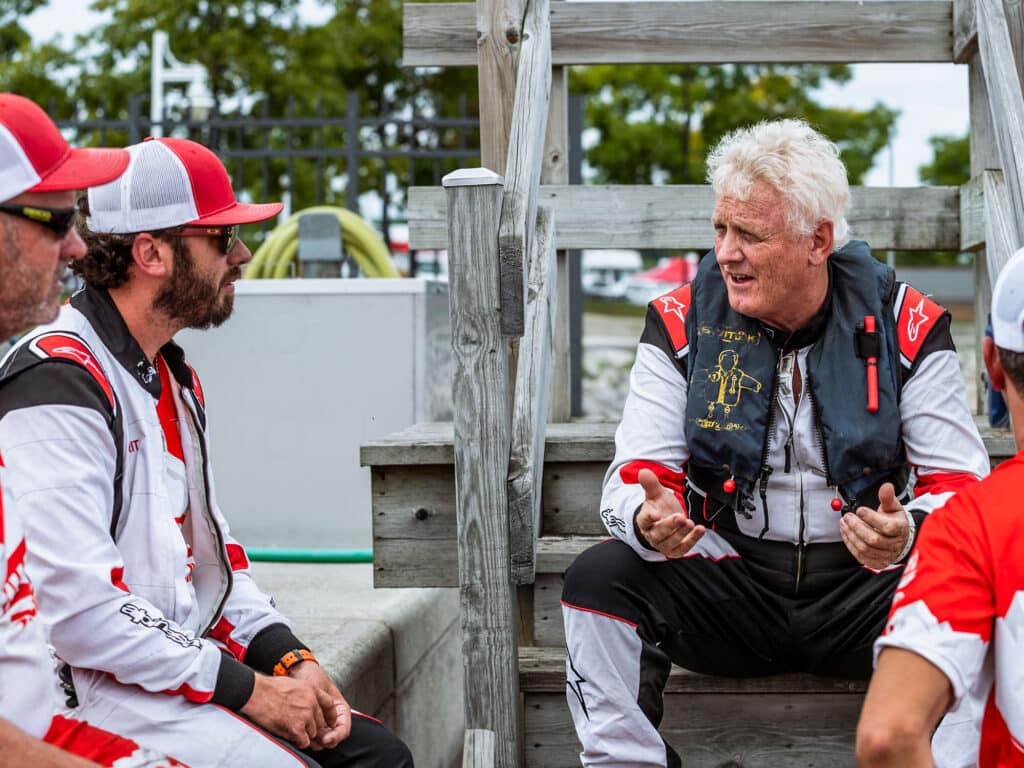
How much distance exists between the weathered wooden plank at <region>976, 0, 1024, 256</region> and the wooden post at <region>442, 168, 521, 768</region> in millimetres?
1493

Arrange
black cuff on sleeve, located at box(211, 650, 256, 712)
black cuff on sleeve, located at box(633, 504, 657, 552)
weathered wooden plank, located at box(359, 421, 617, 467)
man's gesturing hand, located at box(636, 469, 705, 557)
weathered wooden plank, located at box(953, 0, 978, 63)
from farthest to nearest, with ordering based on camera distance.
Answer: weathered wooden plank, located at box(953, 0, 978, 63) → weathered wooden plank, located at box(359, 421, 617, 467) → black cuff on sleeve, located at box(633, 504, 657, 552) → man's gesturing hand, located at box(636, 469, 705, 557) → black cuff on sleeve, located at box(211, 650, 256, 712)

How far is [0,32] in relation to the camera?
67.3 ft

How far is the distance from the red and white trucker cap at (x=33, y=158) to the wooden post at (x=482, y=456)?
109 cm

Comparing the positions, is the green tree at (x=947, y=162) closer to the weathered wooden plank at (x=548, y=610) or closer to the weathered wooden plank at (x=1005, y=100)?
the weathered wooden plank at (x=1005, y=100)

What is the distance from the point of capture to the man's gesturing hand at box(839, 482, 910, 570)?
2441 mm

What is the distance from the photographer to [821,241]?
2.86 m

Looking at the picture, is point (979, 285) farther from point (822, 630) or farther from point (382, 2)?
point (382, 2)

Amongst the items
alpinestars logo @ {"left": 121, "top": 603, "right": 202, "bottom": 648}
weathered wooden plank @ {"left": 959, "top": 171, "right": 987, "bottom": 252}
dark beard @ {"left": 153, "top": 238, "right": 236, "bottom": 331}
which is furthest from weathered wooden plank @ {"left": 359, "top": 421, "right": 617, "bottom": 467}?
weathered wooden plank @ {"left": 959, "top": 171, "right": 987, "bottom": 252}

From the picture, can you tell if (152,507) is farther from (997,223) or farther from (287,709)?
(997,223)

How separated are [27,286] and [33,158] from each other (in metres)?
0.19

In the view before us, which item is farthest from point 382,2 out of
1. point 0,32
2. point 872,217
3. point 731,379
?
point 731,379

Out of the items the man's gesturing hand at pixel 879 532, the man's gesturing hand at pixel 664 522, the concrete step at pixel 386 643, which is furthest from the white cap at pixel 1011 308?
the concrete step at pixel 386 643

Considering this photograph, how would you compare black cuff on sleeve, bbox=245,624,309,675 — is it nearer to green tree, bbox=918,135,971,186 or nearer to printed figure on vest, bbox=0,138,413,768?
printed figure on vest, bbox=0,138,413,768

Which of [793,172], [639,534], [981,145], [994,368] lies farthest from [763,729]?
[981,145]
